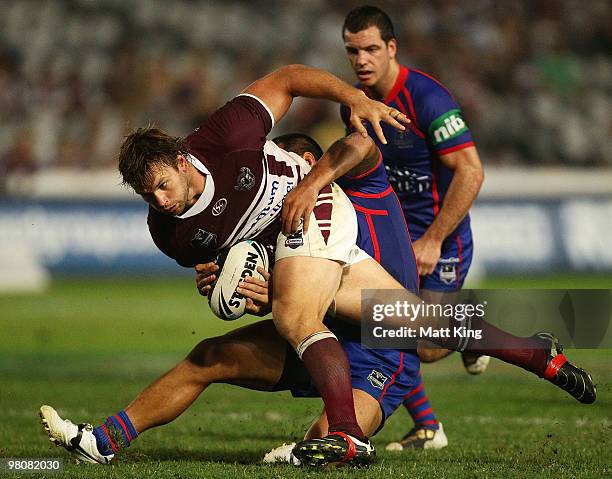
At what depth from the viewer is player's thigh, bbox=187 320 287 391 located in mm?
5566

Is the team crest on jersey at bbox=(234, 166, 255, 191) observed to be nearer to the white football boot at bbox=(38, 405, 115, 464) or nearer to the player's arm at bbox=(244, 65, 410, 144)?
the player's arm at bbox=(244, 65, 410, 144)

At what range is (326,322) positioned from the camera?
5.85 meters

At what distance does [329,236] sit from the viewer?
17.7 ft

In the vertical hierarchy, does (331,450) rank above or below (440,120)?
below

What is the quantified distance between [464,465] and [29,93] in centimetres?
1303

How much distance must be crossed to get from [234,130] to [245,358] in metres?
1.16

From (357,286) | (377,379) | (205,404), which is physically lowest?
(205,404)

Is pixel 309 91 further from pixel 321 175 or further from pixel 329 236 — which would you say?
pixel 329 236

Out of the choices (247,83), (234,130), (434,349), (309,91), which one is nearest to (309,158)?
(309,91)

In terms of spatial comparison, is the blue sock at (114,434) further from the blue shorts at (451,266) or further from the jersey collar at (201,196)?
the blue shorts at (451,266)

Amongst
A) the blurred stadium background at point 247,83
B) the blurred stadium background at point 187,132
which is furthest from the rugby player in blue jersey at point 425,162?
the blurred stadium background at point 247,83

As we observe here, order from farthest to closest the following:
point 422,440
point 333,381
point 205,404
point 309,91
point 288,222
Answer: point 205,404 → point 422,440 → point 309,91 → point 288,222 → point 333,381

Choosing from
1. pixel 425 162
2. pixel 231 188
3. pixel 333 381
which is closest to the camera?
pixel 333 381

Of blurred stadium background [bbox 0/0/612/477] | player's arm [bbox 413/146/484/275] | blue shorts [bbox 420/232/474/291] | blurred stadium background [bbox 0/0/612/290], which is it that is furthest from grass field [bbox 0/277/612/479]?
player's arm [bbox 413/146/484/275]
